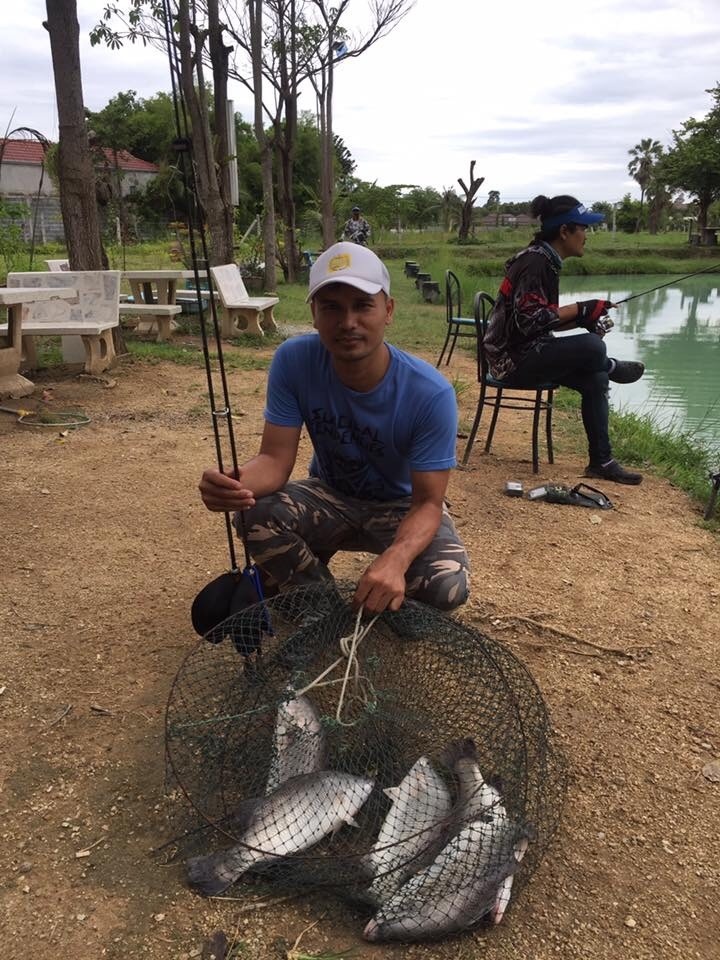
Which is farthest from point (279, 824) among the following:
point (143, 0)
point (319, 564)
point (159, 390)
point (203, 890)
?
point (143, 0)

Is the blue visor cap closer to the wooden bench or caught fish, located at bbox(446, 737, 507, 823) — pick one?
caught fish, located at bbox(446, 737, 507, 823)

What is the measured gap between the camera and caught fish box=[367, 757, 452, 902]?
171 cm

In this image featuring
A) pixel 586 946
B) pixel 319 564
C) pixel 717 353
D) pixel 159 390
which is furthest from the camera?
Result: pixel 717 353

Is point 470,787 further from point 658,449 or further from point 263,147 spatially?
point 263,147

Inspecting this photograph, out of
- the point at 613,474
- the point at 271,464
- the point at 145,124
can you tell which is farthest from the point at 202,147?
the point at 145,124

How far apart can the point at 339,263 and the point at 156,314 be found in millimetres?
7206

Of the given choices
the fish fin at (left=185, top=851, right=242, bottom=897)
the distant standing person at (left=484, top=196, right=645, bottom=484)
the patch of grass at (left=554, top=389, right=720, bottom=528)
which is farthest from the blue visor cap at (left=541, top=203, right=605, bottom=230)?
the fish fin at (left=185, top=851, right=242, bottom=897)

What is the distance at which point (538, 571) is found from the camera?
3555mm

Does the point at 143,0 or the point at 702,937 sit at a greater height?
the point at 143,0

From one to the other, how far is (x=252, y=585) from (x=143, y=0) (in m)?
11.4

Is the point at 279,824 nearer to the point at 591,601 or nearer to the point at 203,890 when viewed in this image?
the point at 203,890

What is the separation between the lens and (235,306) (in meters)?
9.74

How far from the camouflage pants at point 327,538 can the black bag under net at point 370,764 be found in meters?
0.18

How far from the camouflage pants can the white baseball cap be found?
74cm
